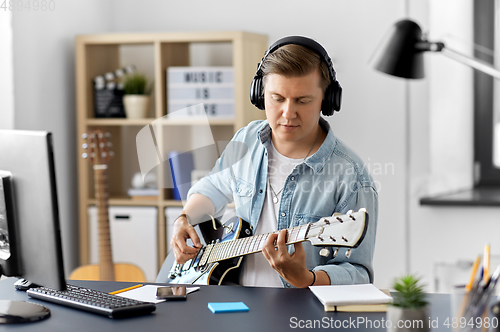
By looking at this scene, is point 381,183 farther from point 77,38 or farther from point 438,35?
point 77,38

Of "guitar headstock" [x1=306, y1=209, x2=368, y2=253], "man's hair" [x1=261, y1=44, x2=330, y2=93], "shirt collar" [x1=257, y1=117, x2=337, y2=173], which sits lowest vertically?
"guitar headstock" [x1=306, y1=209, x2=368, y2=253]

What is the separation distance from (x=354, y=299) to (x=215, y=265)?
469mm

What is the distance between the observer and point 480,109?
9.26 ft

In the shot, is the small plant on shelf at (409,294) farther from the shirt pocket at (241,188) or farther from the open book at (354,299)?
the shirt pocket at (241,188)

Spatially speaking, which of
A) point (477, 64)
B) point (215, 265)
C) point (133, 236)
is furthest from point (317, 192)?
point (133, 236)

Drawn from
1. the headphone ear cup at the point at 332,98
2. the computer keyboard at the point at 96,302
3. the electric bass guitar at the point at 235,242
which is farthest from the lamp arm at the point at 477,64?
the computer keyboard at the point at 96,302

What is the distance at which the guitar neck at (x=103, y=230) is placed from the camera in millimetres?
2471

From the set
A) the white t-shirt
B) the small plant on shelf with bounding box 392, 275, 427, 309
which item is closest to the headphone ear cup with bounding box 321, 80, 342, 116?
the white t-shirt

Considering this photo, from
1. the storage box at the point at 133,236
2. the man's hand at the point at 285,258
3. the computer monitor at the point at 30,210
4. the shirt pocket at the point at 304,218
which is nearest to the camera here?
the computer monitor at the point at 30,210

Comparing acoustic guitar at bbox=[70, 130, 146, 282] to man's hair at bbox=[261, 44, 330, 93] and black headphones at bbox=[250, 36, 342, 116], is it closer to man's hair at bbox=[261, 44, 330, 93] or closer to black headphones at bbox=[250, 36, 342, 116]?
black headphones at bbox=[250, 36, 342, 116]

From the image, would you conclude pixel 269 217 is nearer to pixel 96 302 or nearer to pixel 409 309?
pixel 96 302

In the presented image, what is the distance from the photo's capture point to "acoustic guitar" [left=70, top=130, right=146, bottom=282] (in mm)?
2475

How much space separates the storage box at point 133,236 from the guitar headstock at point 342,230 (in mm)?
1804

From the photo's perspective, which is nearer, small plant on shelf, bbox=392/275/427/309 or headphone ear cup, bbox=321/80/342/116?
small plant on shelf, bbox=392/275/427/309
